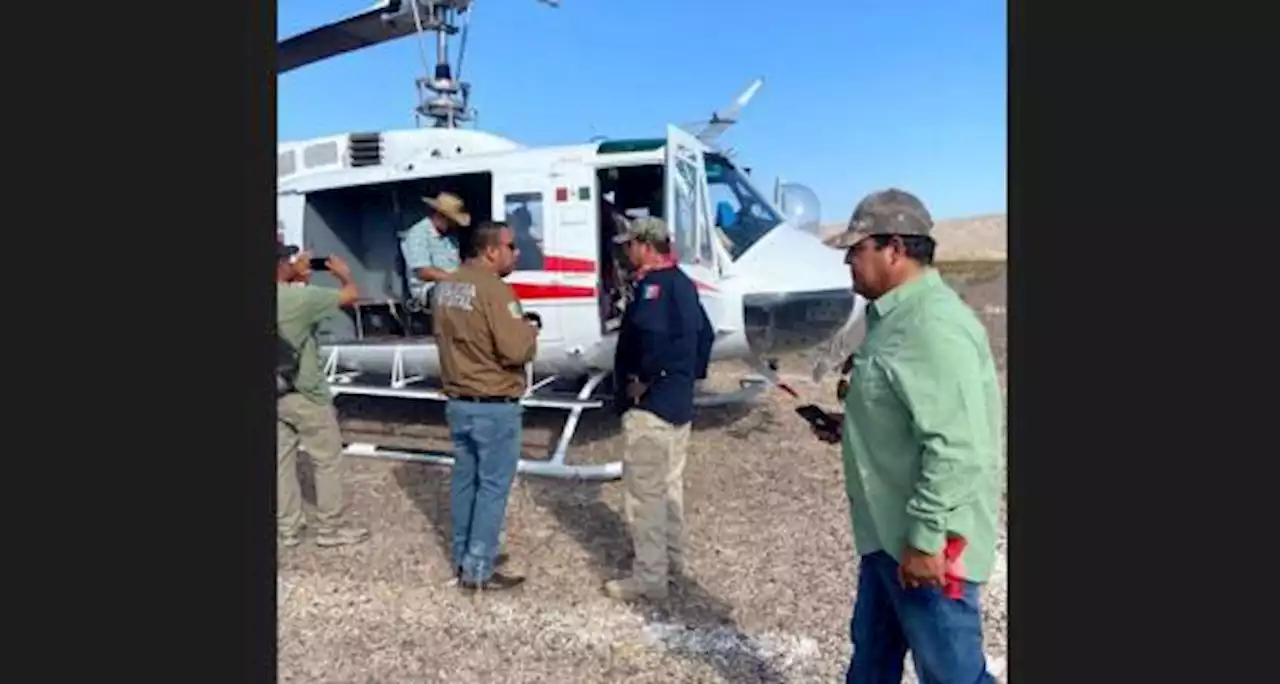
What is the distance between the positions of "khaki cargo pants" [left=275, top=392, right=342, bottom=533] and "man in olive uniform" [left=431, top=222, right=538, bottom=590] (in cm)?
118

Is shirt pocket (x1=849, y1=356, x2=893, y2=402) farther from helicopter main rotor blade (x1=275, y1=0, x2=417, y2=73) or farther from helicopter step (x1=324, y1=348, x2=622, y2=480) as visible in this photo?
helicopter main rotor blade (x1=275, y1=0, x2=417, y2=73)

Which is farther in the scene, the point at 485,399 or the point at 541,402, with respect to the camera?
the point at 541,402

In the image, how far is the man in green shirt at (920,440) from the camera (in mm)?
2053

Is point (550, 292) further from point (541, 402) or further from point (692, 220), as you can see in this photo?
point (692, 220)

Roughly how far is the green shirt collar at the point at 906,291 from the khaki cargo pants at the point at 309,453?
3.99 meters

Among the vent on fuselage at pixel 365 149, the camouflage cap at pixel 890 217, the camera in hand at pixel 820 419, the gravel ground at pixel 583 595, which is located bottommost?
the gravel ground at pixel 583 595

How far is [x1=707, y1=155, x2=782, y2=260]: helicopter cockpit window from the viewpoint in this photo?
288 inches

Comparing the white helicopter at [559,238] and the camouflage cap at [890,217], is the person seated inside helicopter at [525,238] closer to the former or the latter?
the white helicopter at [559,238]

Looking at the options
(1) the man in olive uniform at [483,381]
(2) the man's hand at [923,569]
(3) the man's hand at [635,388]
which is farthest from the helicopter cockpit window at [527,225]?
(2) the man's hand at [923,569]

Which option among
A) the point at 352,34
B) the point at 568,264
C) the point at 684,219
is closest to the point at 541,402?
the point at 568,264

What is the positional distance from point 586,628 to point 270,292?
2.66 meters

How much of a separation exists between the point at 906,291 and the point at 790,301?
15.8 feet

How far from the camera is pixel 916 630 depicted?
2.24 meters

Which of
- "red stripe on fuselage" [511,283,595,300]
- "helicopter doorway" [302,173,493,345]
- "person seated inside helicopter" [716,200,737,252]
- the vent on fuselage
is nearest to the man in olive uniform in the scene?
"red stripe on fuselage" [511,283,595,300]
